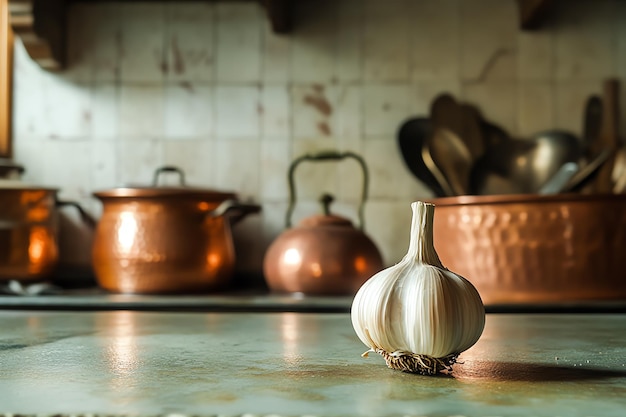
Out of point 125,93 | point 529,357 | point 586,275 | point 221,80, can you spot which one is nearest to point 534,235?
point 586,275

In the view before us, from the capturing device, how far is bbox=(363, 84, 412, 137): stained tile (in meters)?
1.44

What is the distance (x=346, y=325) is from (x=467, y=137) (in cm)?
73

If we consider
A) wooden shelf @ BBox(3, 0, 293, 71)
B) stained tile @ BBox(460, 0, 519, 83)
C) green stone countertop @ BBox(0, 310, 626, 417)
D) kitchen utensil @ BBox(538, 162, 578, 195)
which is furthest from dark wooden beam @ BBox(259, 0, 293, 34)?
green stone countertop @ BBox(0, 310, 626, 417)

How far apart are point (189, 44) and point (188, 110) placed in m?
0.14

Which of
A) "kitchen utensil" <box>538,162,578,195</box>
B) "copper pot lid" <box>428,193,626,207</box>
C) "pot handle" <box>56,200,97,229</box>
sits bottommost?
"pot handle" <box>56,200,97,229</box>

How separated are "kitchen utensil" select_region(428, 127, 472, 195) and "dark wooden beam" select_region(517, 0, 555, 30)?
27 centimetres

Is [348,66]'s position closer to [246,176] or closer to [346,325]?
[246,176]

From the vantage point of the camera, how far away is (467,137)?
1411 mm

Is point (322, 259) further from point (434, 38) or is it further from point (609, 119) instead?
point (609, 119)

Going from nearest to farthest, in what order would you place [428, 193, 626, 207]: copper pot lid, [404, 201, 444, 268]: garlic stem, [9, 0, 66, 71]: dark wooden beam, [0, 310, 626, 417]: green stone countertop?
[0, 310, 626, 417]: green stone countertop → [404, 201, 444, 268]: garlic stem → [428, 193, 626, 207]: copper pot lid → [9, 0, 66, 71]: dark wooden beam

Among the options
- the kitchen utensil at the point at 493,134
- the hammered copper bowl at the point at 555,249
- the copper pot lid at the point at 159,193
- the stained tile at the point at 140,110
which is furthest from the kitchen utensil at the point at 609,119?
the stained tile at the point at 140,110

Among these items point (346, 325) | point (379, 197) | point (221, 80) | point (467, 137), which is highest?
point (221, 80)

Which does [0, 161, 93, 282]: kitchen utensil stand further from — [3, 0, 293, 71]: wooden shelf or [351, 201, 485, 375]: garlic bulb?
[351, 201, 485, 375]: garlic bulb

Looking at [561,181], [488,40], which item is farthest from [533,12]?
[561,181]
